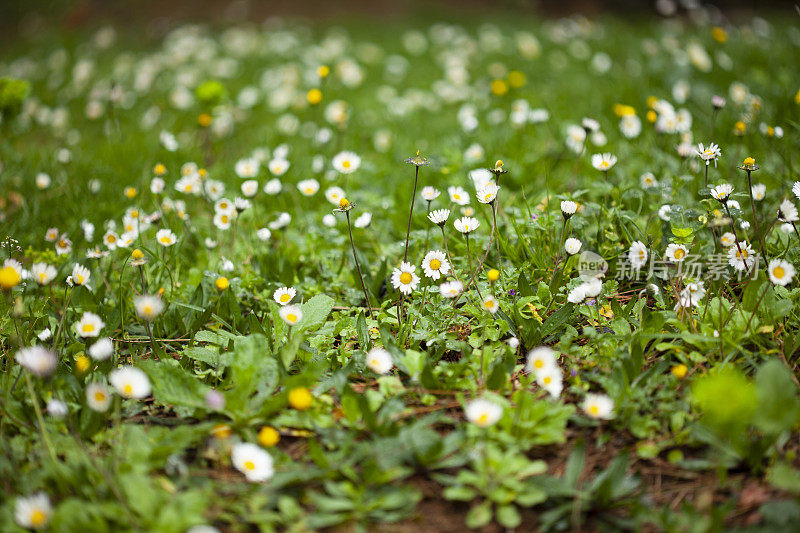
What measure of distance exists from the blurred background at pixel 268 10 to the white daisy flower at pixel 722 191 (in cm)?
569

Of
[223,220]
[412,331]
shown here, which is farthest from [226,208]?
[412,331]

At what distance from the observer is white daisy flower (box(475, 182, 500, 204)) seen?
1.85m

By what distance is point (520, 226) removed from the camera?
2.23m

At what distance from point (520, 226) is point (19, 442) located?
1746 millimetres

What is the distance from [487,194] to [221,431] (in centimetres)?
108

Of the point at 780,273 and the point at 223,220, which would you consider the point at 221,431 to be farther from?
the point at 780,273

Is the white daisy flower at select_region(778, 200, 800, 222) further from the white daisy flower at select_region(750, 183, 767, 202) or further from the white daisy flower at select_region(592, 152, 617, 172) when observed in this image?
the white daisy flower at select_region(592, 152, 617, 172)

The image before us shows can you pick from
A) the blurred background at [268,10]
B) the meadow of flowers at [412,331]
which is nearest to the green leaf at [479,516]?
the meadow of flowers at [412,331]

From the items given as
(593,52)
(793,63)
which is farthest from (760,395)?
(593,52)

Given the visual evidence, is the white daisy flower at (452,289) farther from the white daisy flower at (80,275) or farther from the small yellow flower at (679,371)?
the white daisy flower at (80,275)

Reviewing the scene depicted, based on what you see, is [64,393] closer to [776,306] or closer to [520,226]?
[520,226]

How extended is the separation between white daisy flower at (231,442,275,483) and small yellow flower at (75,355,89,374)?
58 centimetres

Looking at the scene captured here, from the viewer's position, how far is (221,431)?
1428 millimetres

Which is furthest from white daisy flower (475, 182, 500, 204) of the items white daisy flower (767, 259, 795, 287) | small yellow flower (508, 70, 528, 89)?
small yellow flower (508, 70, 528, 89)
